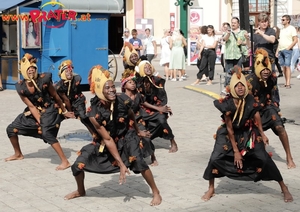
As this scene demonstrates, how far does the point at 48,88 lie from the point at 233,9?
28681 mm

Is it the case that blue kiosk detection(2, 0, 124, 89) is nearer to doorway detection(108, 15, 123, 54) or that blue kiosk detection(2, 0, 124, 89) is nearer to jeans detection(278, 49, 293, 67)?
jeans detection(278, 49, 293, 67)

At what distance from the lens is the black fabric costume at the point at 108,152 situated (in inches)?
277

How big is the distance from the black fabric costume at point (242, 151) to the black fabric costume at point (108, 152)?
77 centimetres

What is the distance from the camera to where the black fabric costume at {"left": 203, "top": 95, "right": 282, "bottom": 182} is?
7.11 metres

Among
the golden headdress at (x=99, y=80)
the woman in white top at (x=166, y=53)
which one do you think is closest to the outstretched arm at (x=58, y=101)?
the golden headdress at (x=99, y=80)

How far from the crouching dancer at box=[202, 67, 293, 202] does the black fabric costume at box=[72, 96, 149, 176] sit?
31.1 inches

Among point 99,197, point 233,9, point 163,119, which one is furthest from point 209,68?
point 233,9

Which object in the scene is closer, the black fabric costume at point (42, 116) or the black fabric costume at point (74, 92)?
the black fabric costume at point (42, 116)

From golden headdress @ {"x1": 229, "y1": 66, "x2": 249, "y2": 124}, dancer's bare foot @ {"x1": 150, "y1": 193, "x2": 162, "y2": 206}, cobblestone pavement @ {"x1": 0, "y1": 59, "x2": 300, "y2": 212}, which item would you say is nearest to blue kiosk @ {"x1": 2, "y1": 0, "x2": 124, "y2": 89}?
cobblestone pavement @ {"x1": 0, "y1": 59, "x2": 300, "y2": 212}

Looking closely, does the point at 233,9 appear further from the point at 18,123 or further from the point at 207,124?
the point at 18,123

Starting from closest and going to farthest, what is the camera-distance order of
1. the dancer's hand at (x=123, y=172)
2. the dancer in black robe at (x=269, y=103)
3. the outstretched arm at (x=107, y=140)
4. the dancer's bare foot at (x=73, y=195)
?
1. the dancer's hand at (x=123, y=172)
2. the outstretched arm at (x=107, y=140)
3. the dancer's bare foot at (x=73, y=195)
4. the dancer in black robe at (x=269, y=103)

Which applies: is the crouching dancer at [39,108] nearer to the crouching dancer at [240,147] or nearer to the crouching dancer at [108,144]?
the crouching dancer at [108,144]

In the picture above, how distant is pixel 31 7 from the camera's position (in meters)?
18.2

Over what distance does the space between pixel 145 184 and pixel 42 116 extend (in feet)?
6.29
